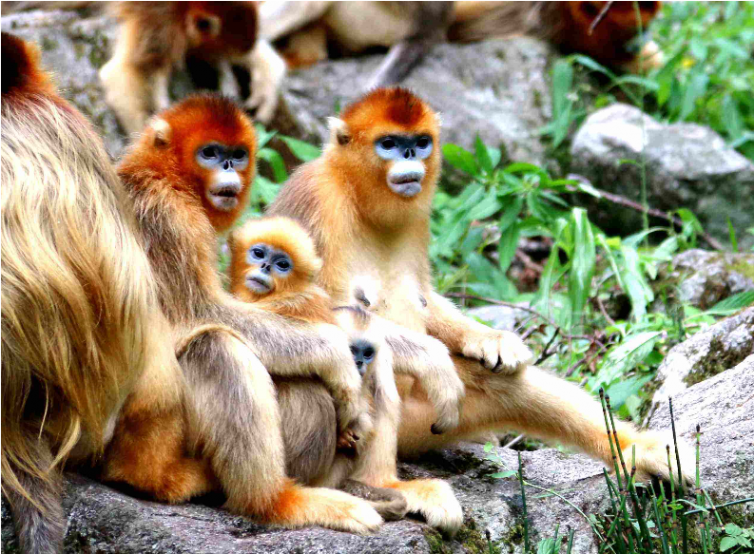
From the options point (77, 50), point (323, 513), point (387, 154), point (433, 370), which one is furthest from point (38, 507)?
point (77, 50)

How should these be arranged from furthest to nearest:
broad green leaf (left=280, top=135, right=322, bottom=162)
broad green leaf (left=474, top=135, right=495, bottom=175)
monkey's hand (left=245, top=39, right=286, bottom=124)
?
monkey's hand (left=245, top=39, right=286, bottom=124), broad green leaf (left=280, top=135, right=322, bottom=162), broad green leaf (left=474, top=135, right=495, bottom=175)

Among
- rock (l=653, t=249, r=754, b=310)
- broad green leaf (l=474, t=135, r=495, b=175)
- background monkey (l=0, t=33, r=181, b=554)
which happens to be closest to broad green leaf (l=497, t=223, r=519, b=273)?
broad green leaf (l=474, t=135, r=495, b=175)

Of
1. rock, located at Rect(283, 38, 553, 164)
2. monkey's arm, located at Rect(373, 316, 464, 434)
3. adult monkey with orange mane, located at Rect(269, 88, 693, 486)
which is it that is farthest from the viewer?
rock, located at Rect(283, 38, 553, 164)

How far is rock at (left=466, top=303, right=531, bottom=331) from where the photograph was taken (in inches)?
251

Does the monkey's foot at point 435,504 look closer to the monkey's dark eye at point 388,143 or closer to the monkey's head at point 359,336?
the monkey's head at point 359,336

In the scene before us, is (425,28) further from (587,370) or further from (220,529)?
(220,529)

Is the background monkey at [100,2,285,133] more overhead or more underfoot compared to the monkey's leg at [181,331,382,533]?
more overhead

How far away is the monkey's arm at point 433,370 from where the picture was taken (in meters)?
4.14

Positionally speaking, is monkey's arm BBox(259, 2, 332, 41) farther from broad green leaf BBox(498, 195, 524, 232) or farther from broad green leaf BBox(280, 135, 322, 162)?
broad green leaf BBox(498, 195, 524, 232)

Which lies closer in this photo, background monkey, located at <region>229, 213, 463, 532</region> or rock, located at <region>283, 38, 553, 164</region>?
background monkey, located at <region>229, 213, 463, 532</region>

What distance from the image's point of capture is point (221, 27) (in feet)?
27.4

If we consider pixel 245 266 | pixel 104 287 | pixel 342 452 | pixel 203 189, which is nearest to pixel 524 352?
pixel 342 452

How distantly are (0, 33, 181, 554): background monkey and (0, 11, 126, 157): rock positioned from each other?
3.96m

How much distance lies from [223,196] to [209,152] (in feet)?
0.59
